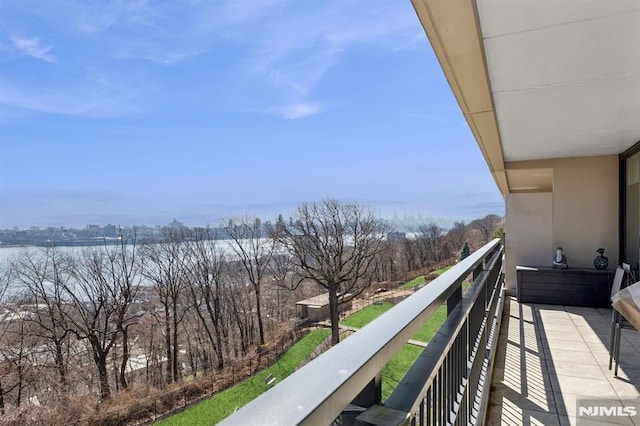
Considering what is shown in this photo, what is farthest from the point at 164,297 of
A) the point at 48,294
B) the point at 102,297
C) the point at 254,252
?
the point at 254,252

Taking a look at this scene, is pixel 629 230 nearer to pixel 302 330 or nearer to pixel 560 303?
pixel 560 303

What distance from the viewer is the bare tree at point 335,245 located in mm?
19719

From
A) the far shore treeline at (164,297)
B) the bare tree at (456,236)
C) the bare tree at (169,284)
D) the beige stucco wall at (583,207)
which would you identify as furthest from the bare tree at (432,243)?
the beige stucco wall at (583,207)

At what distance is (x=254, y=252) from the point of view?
20781 millimetres

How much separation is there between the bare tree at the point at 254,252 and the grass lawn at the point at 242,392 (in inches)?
97.1

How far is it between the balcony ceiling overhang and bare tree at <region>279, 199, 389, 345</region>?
52.5 feet

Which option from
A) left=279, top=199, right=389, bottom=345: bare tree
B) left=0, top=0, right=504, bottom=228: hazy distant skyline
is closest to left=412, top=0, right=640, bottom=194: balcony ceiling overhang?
left=0, top=0, right=504, bottom=228: hazy distant skyline

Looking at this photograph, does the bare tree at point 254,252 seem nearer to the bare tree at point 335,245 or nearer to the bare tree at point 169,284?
the bare tree at point 335,245

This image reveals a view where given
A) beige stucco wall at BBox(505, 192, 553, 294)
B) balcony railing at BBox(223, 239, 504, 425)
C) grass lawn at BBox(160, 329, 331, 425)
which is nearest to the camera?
balcony railing at BBox(223, 239, 504, 425)

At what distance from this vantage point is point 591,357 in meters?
3.41

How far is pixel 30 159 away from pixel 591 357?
38865mm

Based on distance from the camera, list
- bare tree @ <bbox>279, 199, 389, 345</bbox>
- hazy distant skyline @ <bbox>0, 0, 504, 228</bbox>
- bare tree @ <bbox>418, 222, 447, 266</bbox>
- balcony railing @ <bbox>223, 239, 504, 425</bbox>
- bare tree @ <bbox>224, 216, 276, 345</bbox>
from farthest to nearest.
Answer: bare tree @ <bbox>418, 222, 447, 266</bbox>
bare tree @ <bbox>224, 216, 276, 345</bbox>
bare tree @ <bbox>279, 199, 389, 345</bbox>
hazy distant skyline @ <bbox>0, 0, 504, 228</bbox>
balcony railing @ <bbox>223, 239, 504, 425</bbox>

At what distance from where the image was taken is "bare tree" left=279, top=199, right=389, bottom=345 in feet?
64.7

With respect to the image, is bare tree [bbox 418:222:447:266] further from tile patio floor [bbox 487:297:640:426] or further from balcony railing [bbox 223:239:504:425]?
balcony railing [bbox 223:239:504:425]
